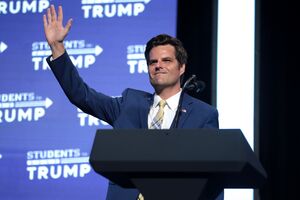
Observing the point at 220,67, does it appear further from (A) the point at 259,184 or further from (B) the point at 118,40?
(A) the point at 259,184

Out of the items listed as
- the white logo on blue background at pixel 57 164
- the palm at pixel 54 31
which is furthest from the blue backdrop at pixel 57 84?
the palm at pixel 54 31

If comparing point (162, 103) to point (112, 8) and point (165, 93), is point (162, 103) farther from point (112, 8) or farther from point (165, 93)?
point (112, 8)

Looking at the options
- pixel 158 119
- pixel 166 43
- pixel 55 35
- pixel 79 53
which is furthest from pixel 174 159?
pixel 79 53

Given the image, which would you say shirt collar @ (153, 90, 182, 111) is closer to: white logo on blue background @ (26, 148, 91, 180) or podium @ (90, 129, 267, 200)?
podium @ (90, 129, 267, 200)

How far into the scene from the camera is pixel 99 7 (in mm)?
4488

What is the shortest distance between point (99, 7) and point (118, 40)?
26 centimetres

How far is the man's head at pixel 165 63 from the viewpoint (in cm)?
260

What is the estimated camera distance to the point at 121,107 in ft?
8.78

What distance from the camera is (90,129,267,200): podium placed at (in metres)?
1.73

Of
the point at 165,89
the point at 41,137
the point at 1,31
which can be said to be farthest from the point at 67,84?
the point at 1,31

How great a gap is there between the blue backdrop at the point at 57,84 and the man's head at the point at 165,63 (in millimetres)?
1565

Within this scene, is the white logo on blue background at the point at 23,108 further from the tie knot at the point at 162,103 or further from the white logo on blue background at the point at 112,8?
the tie knot at the point at 162,103

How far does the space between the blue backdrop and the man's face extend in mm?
1586

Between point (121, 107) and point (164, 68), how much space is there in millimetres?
227
